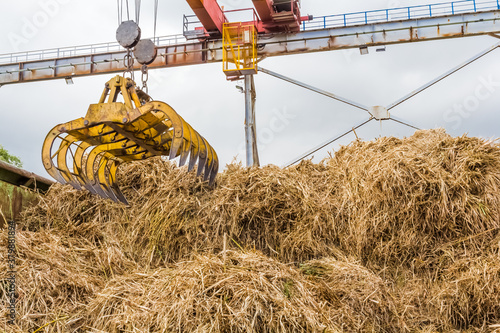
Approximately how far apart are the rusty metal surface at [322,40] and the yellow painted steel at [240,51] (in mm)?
657

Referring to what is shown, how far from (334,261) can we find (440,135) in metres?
2.32

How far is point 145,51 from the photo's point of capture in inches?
213

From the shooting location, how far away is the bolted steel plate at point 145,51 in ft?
17.6

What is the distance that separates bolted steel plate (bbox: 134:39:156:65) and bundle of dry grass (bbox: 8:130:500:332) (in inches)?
51.5

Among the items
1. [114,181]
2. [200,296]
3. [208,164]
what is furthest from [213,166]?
[200,296]

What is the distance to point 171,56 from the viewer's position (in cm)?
1234

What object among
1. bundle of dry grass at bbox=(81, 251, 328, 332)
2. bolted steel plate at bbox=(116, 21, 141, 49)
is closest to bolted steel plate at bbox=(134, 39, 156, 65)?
bolted steel plate at bbox=(116, 21, 141, 49)

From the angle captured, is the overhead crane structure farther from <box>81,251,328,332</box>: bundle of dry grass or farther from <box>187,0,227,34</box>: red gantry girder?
<box>81,251,328,332</box>: bundle of dry grass

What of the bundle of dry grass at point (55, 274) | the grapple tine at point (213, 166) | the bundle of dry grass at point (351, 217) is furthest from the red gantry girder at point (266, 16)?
the bundle of dry grass at point (55, 274)

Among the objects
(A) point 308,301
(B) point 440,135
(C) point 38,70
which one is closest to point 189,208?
(A) point 308,301

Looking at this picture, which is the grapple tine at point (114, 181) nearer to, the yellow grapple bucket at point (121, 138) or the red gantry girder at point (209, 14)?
the yellow grapple bucket at point (121, 138)

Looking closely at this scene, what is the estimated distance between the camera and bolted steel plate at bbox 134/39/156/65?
537 centimetres

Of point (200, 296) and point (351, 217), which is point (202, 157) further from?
point (200, 296)

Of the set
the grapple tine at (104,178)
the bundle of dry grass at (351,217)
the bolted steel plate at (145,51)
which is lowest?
the bundle of dry grass at (351,217)
